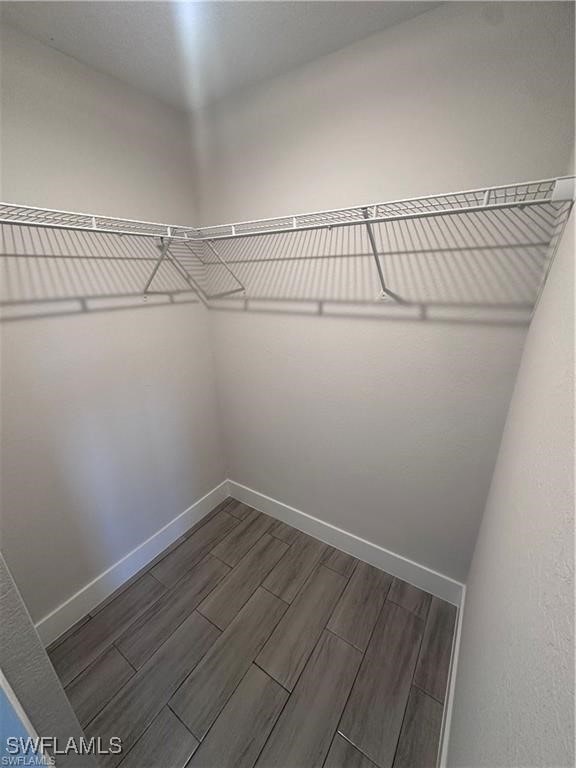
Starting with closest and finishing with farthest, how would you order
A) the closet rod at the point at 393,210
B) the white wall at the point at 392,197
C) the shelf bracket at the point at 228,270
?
the closet rod at the point at 393,210 < the white wall at the point at 392,197 < the shelf bracket at the point at 228,270

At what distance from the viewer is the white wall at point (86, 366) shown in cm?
113

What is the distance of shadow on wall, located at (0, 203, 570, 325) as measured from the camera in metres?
1.01

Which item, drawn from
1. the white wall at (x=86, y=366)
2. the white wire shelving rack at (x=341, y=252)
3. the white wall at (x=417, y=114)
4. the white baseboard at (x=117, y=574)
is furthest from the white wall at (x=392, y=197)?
the white baseboard at (x=117, y=574)

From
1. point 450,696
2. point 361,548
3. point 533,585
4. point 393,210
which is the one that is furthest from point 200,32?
point 450,696

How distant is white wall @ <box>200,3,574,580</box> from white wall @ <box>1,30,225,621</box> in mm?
303

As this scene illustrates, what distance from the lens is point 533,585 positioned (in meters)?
0.51

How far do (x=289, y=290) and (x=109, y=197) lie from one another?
0.90 meters

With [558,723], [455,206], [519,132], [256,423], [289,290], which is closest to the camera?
[558,723]

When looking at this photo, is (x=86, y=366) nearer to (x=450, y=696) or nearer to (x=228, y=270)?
(x=228, y=270)

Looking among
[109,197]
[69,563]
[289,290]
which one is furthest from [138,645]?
[109,197]

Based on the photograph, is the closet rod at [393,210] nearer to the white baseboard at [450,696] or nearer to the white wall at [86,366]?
the white wall at [86,366]

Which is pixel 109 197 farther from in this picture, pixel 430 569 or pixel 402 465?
pixel 430 569

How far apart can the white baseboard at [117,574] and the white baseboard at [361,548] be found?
12.9 inches

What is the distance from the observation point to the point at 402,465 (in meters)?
1.44
